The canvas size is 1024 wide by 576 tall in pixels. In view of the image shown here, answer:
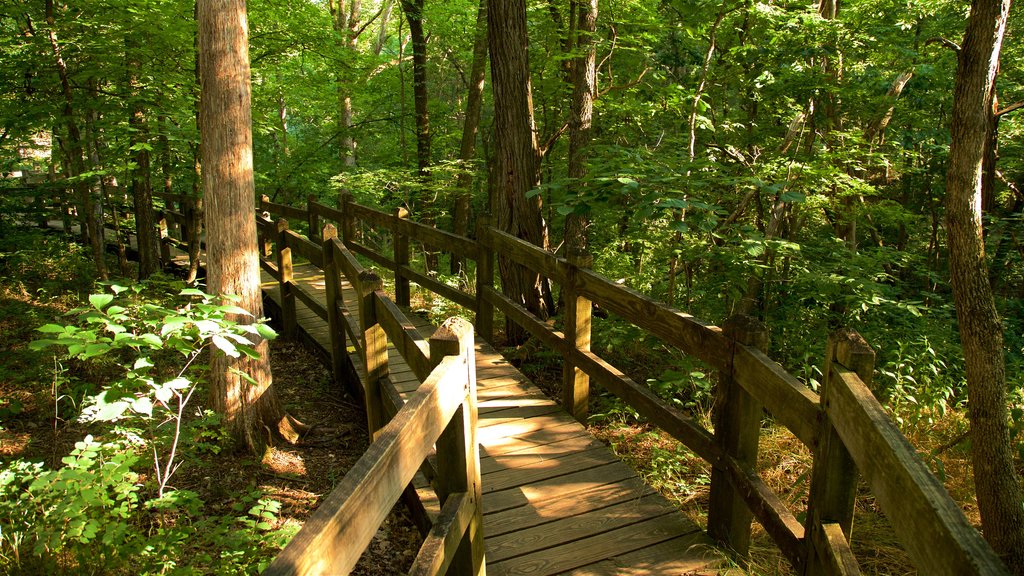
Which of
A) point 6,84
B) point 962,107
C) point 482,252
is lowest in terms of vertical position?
point 482,252

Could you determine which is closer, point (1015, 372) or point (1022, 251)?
point (1015, 372)

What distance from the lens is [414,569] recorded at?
2.09 meters

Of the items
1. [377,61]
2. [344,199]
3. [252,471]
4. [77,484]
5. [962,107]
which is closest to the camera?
[77,484]

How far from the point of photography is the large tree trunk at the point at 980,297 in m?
3.73

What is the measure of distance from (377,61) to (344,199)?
6.52m

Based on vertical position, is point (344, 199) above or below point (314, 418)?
above

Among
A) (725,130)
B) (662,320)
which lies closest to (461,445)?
(662,320)

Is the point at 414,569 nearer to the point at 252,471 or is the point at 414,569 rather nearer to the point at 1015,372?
the point at 252,471

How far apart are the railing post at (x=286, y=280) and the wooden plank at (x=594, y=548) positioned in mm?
5776

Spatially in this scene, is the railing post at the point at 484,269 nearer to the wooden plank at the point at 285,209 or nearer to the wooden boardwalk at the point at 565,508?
the wooden boardwalk at the point at 565,508

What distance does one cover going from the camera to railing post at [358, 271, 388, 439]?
4176 mm

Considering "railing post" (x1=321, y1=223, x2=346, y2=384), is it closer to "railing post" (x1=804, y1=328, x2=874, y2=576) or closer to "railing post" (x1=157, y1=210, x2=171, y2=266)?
"railing post" (x1=804, y1=328, x2=874, y2=576)

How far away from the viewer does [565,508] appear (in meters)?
3.69

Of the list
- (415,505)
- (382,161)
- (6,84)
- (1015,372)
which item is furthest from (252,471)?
(382,161)
